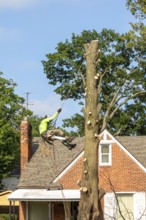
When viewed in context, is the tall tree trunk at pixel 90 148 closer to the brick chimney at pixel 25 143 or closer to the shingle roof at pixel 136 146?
the shingle roof at pixel 136 146

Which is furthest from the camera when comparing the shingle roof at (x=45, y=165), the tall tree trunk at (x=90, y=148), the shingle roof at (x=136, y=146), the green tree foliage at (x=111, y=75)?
the green tree foliage at (x=111, y=75)

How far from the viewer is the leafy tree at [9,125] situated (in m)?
46.2

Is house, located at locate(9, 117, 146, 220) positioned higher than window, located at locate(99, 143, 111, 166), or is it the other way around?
window, located at locate(99, 143, 111, 166)

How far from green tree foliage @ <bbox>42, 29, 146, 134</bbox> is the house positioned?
1285 cm

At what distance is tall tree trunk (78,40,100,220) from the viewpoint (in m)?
11.9

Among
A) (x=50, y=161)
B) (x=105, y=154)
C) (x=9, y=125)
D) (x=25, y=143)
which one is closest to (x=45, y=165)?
(x=50, y=161)

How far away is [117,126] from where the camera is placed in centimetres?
4562

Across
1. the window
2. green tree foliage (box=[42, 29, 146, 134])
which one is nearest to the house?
the window

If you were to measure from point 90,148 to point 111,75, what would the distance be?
33.8 meters

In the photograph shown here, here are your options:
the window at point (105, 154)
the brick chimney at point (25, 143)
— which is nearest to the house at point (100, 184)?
the window at point (105, 154)

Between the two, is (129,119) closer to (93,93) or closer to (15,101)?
(15,101)

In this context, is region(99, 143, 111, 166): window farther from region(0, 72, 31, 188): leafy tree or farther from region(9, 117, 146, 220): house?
region(0, 72, 31, 188): leafy tree

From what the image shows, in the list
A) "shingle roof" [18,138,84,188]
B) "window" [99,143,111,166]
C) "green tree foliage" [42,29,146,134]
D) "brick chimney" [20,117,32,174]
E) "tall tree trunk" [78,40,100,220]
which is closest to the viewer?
"tall tree trunk" [78,40,100,220]

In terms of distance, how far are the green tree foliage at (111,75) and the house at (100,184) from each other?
12.9 m
